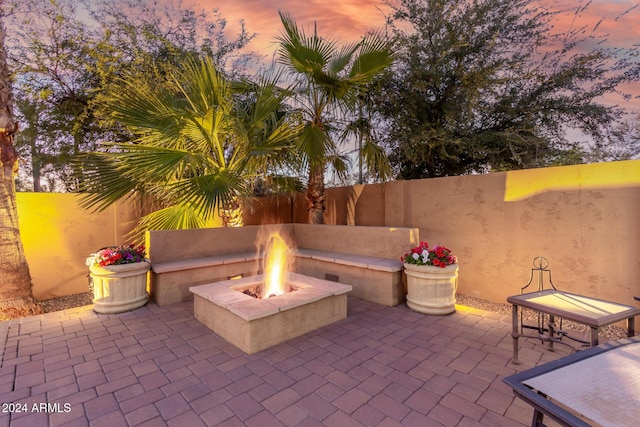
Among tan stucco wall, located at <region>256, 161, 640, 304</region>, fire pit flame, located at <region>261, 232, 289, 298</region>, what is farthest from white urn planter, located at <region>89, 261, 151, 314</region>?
tan stucco wall, located at <region>256, 161, 640, 304</region>

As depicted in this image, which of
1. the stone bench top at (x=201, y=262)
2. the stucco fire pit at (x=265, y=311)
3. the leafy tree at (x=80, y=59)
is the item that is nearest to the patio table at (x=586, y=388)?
the stucco fire pit at (x=265, y=311)

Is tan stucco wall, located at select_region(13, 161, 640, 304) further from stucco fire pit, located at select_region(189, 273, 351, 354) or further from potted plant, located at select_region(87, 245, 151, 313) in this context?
stucco fire pit, located at select_region(189, 273, 351, 354)

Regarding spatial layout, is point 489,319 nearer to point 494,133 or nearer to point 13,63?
point 494,133

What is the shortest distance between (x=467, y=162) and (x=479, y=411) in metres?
6.92

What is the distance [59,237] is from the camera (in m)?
5.46

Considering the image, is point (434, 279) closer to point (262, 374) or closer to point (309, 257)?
point (309, 257)

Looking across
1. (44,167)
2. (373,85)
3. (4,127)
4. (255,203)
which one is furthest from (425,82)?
(44,167)

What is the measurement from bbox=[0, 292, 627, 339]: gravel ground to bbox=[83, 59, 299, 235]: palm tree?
5.79 ft

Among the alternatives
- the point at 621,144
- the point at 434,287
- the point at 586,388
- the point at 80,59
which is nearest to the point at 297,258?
the point at 434,287

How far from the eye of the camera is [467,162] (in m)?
7.82

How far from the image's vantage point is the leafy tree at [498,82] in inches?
264

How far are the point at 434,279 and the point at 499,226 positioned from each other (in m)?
1.67

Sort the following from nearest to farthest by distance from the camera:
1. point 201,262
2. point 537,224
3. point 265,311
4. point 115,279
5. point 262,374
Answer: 1. point 262,374
2. point 265,311
3. point 115,279
4. point 537,224
5. point 201,262

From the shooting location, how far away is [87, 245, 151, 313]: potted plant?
4.16 meters
